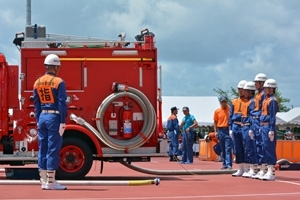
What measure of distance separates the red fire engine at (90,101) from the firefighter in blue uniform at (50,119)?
2213 millimetres

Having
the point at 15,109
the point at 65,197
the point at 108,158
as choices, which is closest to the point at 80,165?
the point at 108,158

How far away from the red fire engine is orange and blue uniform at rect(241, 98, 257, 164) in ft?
6.54

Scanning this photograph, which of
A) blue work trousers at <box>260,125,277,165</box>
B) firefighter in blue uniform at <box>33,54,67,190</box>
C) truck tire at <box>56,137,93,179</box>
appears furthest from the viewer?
blue work trousers at <box>260,125,277,165</box>

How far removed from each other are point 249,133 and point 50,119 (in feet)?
17.1

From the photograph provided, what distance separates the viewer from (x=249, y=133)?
16500mm

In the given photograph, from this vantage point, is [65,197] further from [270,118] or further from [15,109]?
[270,118]

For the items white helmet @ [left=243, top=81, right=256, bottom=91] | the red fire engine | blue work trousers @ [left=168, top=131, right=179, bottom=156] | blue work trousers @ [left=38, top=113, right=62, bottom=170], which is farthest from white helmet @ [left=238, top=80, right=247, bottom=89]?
blue work trousers @ [left=168, top=131, right=179, bottom=156]

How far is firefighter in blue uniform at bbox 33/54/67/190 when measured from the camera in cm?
1311

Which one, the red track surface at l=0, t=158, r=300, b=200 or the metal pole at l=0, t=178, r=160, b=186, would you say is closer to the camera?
the red track surface at l=0, t=158, r=300, b=200

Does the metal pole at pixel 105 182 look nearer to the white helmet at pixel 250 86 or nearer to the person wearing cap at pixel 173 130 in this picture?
the white helmet at pixel 250 86

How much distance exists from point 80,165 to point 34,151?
3.47ft

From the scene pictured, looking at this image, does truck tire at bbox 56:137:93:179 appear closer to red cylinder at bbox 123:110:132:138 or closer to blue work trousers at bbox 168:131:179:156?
red cylinder at bbox 123:110:132:138

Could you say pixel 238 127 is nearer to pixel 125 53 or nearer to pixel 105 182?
pixel 125 53

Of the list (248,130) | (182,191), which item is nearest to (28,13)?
(248,130)
